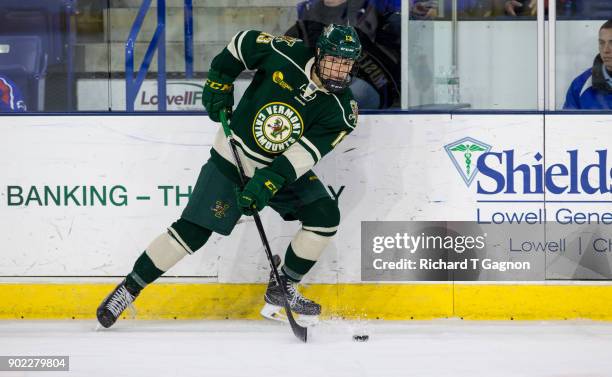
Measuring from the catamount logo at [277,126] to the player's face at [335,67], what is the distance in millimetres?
207

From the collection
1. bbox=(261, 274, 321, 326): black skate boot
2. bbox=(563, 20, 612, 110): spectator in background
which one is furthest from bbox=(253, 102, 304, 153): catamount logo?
bbox=(563, 20, 612, 110): spectator in background

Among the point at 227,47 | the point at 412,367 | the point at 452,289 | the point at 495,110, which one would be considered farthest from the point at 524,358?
the point at 227,47

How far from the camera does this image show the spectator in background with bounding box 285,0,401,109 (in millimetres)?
4879

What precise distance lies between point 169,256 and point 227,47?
812 mm

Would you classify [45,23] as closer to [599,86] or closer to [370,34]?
[370,34]

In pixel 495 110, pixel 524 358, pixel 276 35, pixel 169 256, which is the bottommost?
pixel 524 358

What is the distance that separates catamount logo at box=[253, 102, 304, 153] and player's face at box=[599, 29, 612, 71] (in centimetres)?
134

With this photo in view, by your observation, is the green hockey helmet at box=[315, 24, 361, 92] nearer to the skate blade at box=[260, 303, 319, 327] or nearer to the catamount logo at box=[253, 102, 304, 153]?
the catamount logo at box=[253, 102, 304, 153]

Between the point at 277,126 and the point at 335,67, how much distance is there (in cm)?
33

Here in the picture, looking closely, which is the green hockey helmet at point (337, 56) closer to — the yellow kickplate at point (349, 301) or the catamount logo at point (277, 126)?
the catamount logo at point (277, 126)

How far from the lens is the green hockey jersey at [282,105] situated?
444cm

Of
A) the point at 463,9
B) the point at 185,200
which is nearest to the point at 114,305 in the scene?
the point at 185,200

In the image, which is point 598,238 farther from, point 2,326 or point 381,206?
point 2,326

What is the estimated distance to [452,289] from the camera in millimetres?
4898
